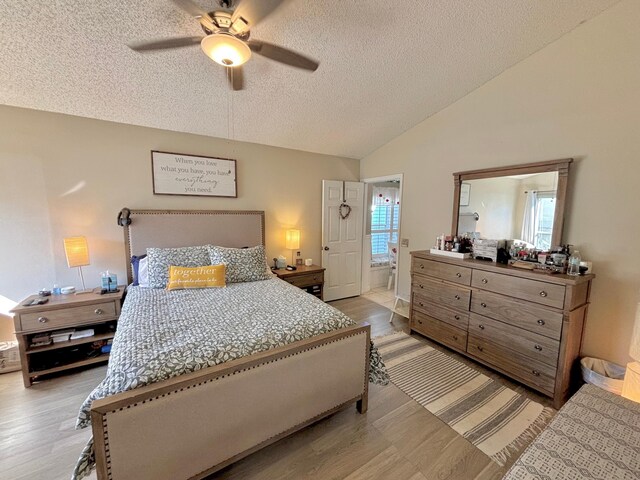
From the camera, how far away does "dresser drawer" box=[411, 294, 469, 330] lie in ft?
8.74

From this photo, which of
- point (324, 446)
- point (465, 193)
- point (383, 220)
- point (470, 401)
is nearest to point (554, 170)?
point (465, 193)

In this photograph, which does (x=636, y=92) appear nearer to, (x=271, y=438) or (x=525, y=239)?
(x=525, y=239)

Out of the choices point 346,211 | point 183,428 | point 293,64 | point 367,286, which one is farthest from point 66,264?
point 367,286

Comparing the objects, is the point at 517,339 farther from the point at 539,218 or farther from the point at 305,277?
the point at 305,277

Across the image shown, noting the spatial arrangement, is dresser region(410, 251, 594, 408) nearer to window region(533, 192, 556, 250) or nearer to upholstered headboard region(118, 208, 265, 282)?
window region(533, 192, 556, 250)

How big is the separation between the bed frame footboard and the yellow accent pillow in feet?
4.30

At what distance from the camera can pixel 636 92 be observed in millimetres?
1948

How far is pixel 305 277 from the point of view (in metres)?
3.60

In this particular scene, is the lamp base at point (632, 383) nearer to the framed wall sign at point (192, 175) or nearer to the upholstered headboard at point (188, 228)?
the upholstered headboard at point (188, 228)

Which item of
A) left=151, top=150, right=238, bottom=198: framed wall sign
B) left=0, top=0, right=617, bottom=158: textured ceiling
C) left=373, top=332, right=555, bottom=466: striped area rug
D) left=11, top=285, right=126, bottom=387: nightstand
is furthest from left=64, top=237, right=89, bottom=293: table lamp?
left=373, top=332, right=555, bottom=466: striped area rug

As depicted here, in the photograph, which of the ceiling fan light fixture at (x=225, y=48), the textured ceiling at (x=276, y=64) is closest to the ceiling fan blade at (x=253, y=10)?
the ceiling fan light fixture at (x=225, y=48)

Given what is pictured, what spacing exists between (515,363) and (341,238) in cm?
270

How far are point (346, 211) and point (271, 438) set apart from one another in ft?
10.8

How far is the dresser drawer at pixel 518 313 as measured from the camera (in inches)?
80.2
